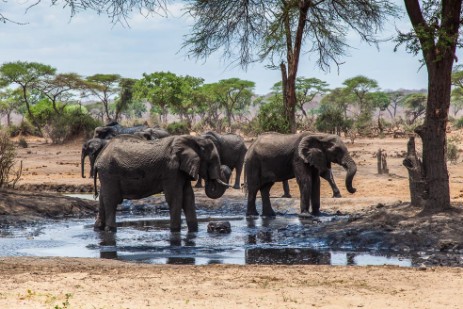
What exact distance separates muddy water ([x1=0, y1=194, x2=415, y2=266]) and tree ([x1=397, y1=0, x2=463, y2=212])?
6.68ft

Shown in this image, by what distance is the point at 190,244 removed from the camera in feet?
41.7

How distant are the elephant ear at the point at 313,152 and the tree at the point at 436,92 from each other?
2.91 m

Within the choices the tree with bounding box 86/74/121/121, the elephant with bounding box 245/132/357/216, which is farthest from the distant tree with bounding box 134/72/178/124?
the elephant with bounding box 245/132/357/216

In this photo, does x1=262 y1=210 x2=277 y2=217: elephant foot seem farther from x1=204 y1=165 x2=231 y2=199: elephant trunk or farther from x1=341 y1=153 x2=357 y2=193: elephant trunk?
x1=204 y1=165 x2=231 y2=199: elephant trunk

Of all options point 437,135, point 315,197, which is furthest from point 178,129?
point 437,135

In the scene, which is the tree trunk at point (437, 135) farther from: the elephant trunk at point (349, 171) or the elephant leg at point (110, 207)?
the elephant leg at point (110, 207)

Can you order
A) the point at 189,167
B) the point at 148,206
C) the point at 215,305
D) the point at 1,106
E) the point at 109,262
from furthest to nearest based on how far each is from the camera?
the point at 1,106, the point at 148,206, the point at 189,167, the point at 109,262, the point at 215,305

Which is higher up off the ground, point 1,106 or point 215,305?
point 1,106

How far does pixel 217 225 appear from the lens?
1407cm

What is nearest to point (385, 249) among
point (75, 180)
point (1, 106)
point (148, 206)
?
point (148, 206)

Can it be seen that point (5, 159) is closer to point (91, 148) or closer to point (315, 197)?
point (91, 148)

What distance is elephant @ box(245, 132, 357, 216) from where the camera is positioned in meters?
16.2

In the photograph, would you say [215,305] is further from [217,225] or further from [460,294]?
[217,225]

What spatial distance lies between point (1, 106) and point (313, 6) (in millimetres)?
66221
